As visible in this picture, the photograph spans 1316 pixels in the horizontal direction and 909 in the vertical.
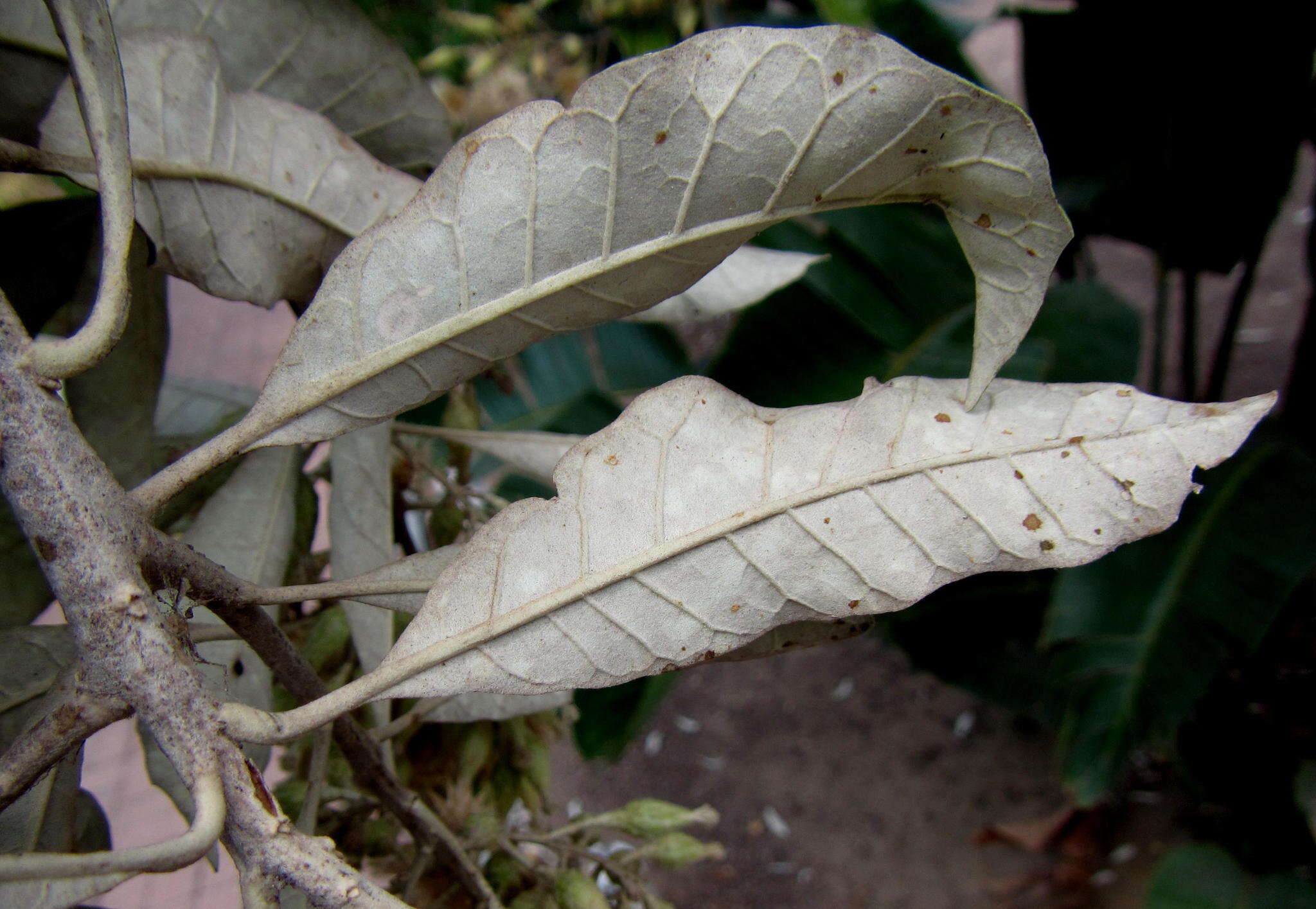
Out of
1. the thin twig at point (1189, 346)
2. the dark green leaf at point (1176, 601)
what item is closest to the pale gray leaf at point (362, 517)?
the dark green leaf at point (1176, 601)

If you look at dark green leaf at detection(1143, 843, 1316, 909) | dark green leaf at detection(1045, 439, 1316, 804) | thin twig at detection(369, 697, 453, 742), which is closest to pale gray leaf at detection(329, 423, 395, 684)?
thin twig at detection(369, 697, 453, 742)

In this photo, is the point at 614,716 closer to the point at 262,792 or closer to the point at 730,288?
the point at 730,288

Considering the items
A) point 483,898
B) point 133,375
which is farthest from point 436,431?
point 483,898

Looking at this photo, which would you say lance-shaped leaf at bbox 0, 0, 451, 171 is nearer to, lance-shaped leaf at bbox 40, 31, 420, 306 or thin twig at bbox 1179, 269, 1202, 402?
Answer: lance-shaped leaf at bbox 40, 31, 420, 306

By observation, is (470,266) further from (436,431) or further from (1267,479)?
(1267,479)

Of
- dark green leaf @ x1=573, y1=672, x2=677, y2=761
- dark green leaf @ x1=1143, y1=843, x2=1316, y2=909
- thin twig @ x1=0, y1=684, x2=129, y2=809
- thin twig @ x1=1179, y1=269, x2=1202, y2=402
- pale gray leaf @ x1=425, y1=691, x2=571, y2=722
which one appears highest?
thin twig @ x1=0, y1=684, x2=129, y2=809

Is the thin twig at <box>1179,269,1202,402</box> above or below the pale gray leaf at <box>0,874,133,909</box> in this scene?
below
